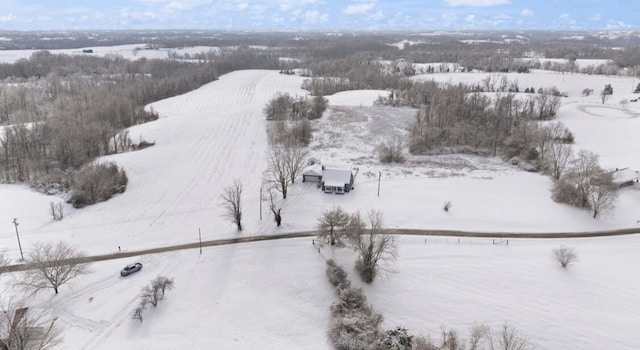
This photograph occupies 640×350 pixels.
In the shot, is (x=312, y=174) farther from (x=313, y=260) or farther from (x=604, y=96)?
(x=604, y=96)

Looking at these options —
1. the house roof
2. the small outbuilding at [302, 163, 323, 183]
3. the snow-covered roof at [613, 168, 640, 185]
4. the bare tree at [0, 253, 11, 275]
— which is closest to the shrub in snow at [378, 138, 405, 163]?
the house roof

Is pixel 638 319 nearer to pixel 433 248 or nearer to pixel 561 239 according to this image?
pixel 561 239

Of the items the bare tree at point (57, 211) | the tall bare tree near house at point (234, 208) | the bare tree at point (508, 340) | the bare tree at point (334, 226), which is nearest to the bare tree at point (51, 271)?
the bare tree at point (57, 211)

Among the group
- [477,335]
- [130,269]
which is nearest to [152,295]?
[130,269]

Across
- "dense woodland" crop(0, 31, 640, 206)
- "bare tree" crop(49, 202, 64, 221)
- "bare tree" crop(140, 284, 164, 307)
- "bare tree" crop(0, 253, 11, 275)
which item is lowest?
"bare tree" crop(140, 284, 164, 307)

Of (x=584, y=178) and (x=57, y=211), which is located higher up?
(x=584, y=178)

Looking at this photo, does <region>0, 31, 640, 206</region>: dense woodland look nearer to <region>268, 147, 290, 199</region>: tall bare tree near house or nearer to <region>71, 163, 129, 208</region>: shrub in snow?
<region>71, 163, 129, 208</region>: shrub in snow
